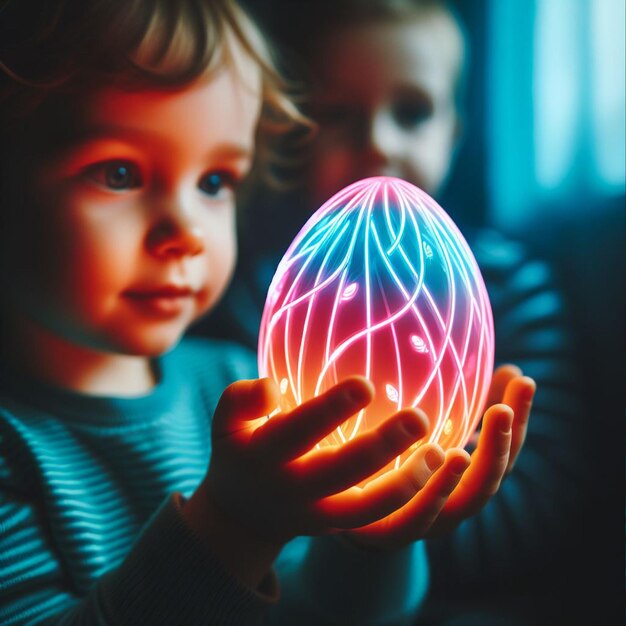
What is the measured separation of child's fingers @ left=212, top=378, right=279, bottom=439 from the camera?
0.53 m

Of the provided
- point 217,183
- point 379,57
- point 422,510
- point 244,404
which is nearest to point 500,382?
point 422,510

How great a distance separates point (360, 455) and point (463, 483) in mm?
165

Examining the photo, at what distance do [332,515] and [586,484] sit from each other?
604 millimetres

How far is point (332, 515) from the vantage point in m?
0.55

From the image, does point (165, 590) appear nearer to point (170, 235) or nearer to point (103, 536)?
point (103, 536)

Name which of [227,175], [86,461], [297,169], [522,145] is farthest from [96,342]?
[522,145]

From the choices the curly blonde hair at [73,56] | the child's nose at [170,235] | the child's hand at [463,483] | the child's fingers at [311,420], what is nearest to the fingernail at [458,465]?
the child's hand at [463,483]

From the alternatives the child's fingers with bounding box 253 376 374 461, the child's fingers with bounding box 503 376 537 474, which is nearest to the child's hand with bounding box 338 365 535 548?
the child's fingers with bounding box 503 376 537 474

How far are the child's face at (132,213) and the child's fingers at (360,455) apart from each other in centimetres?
33

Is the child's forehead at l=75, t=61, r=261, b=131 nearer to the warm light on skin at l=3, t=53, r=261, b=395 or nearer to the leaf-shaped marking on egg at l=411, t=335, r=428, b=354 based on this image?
the warm light on skin at l=3, t=53, r=261, b=395

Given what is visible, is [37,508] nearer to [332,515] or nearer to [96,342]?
[96,342]

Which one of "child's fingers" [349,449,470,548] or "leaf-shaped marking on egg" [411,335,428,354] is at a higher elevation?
"leaf-shaped marking on egg" [411,335,428,354]

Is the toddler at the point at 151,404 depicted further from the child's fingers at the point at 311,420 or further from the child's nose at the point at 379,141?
the child's nose at the point at 379,141

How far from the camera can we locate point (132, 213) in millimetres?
729
